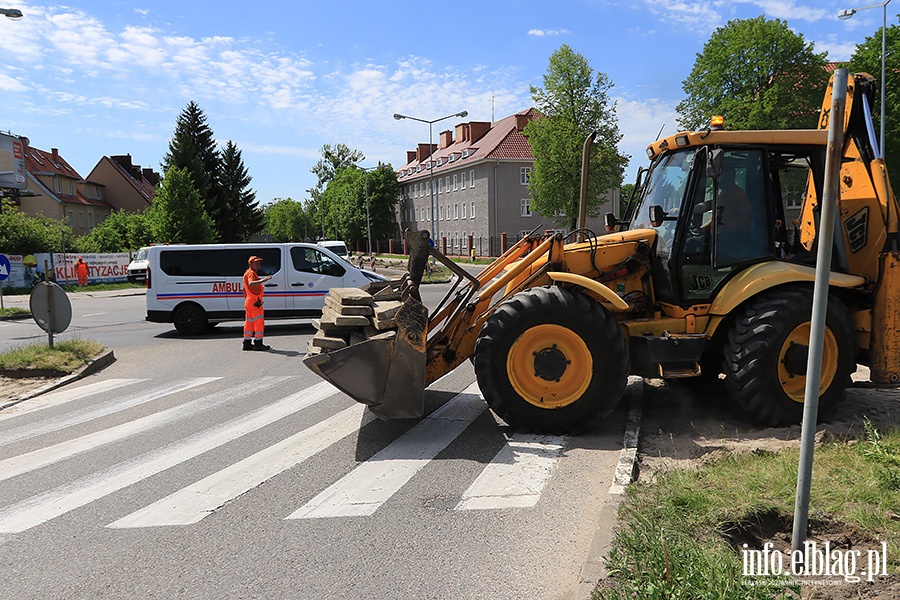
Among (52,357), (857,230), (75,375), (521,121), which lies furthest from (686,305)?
(521,121)

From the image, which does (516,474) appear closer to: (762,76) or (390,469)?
(390,469)

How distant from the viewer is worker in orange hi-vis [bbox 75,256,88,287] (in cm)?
3541

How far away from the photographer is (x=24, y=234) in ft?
109

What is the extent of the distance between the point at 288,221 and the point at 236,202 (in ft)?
252

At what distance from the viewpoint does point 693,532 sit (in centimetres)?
381

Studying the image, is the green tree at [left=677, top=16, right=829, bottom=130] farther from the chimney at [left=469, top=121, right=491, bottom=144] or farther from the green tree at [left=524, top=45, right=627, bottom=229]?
the chimney at [left=469, top=121, right=491, bottom=144]

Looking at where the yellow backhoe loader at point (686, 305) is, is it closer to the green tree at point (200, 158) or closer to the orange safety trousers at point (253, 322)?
the orange safety trousers at point (253, 322)

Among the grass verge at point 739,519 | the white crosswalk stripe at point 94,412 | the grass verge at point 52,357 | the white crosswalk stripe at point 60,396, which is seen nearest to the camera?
the grass verge at point 739,519

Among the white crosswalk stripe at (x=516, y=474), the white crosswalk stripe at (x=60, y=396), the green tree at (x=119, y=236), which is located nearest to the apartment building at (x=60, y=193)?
the green tree at (x=119, y=236)

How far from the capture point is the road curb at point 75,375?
870 cm

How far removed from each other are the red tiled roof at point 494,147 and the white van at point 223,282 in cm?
4234

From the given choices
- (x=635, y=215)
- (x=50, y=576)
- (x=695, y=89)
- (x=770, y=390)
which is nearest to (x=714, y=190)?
(x=635, y=215)

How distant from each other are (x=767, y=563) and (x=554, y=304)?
3.14 m

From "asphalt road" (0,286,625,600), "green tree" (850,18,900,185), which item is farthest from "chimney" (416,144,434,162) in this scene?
"asphalt road" (0,286,625,600)
